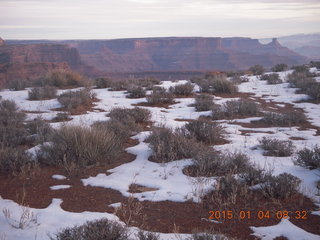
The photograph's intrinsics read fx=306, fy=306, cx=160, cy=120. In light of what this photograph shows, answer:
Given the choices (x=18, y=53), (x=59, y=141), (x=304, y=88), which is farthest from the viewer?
(x=18, y=53)

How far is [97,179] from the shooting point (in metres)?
4.04

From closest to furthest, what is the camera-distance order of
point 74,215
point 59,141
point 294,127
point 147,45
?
1. point 74,215
2. point 59,141
3. point 294,127
4. point 147,45

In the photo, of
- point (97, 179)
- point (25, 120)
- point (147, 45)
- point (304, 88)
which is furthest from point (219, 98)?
point (147, 45)

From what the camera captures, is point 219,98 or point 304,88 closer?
point 219,98

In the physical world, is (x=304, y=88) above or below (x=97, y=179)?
above

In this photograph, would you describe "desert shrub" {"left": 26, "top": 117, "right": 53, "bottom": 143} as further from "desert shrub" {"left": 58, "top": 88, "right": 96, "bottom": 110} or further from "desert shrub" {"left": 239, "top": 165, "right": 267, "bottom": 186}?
"desert shrub" {"left": 239, "top": 165, "right": 267, "bottom": 186}

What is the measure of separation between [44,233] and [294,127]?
526 cm

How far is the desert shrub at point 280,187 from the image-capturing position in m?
3.35

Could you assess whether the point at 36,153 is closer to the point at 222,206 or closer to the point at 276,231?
the point at 222,206

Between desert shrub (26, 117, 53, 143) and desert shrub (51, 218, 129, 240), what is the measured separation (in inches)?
110

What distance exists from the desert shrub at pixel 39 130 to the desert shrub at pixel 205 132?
2.42m

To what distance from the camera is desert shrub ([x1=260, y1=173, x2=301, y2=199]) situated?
132 inches

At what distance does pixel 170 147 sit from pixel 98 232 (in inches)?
90.8

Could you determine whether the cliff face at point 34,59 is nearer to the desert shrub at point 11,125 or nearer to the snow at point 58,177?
the desert shrub at point 11,125
